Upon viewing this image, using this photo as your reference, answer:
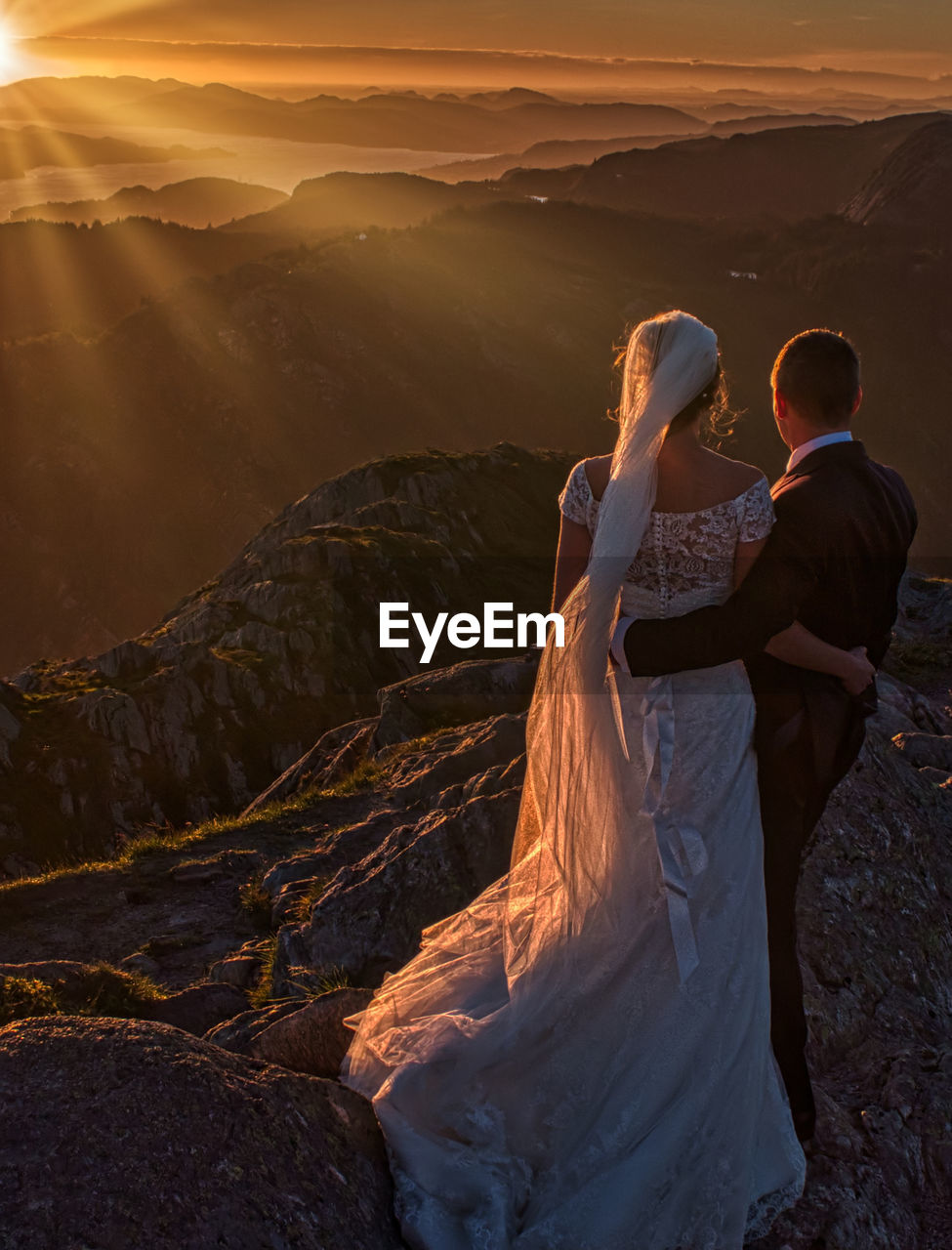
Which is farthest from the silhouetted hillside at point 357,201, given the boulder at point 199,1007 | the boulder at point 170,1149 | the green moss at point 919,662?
the boulder at point 170,1149

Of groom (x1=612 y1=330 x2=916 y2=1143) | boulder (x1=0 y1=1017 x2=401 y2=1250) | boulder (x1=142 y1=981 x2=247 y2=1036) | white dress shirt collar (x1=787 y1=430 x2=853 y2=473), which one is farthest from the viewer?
boulder (x1=142 y1=981 x2=247 y2=1036)

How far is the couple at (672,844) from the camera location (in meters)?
3.92

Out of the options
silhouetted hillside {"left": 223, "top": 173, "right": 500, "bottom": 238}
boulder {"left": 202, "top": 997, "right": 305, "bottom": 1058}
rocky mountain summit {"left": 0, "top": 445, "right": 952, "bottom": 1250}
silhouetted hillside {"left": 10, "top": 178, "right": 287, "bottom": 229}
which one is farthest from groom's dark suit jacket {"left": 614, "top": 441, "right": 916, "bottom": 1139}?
silhouetted hillside {"left": 10, "top": 178, "right": 287, "bottom": 229}

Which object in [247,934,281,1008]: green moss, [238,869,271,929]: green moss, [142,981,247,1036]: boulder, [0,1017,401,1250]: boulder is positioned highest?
[0,1017,401,1250]: boulder

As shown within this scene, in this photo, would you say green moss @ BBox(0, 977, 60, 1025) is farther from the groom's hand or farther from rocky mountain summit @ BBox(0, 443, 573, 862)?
rocky mountain summit @ BBox(0, 443, 573, 862)


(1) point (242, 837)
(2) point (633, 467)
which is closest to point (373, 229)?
(1) point (242, 837)

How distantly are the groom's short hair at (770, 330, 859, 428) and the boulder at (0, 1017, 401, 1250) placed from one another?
327 cm

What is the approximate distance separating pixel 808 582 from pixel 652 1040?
1900 millimetres

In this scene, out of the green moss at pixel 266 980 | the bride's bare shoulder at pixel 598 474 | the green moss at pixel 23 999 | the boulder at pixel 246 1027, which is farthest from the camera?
the green moss at pixel 266 980

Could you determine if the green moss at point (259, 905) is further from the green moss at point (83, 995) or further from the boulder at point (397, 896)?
the green moss at point (83, 995)

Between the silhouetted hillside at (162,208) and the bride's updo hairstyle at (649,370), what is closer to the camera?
the bride's updo hairstyle at (649,370)

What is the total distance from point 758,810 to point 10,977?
4.16 meters

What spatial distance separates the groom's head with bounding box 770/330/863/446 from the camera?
159 inches

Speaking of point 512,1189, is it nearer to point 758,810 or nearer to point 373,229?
point 758,810
